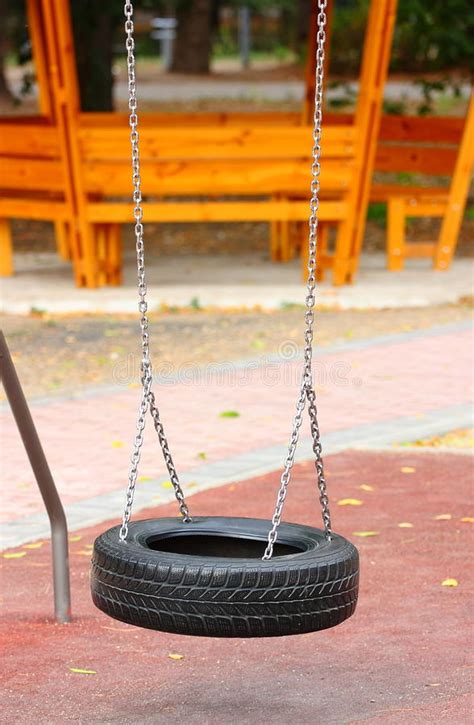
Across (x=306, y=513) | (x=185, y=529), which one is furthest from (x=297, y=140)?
(x=185, y=529)

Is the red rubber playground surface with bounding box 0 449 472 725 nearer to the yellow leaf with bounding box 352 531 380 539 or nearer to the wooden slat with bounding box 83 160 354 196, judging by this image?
the yellow leaf with bounding box 352 531 380 539

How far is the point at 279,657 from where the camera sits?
420 centimetres

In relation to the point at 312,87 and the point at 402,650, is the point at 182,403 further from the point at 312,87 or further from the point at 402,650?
the point at 312,87

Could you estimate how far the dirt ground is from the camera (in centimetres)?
871

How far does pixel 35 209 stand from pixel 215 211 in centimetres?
157

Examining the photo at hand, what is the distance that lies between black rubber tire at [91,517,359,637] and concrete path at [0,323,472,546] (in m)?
1.99

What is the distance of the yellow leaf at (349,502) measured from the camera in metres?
5.77

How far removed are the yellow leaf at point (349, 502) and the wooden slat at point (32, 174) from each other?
600 cm

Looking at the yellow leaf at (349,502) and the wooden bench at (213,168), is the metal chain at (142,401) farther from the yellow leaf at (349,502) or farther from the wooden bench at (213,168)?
the wooden bench at (213,168)

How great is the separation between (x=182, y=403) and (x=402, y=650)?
3.72m

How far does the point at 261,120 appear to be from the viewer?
1360cm

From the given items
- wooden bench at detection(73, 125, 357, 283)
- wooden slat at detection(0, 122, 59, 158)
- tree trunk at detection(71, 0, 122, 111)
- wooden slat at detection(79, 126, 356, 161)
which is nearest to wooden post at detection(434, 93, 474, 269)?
wooden bench at detection(73, 125, 357, 283)

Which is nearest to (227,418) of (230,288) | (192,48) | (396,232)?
(230,288)

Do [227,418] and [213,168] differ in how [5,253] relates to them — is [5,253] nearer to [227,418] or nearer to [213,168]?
[213,168]
